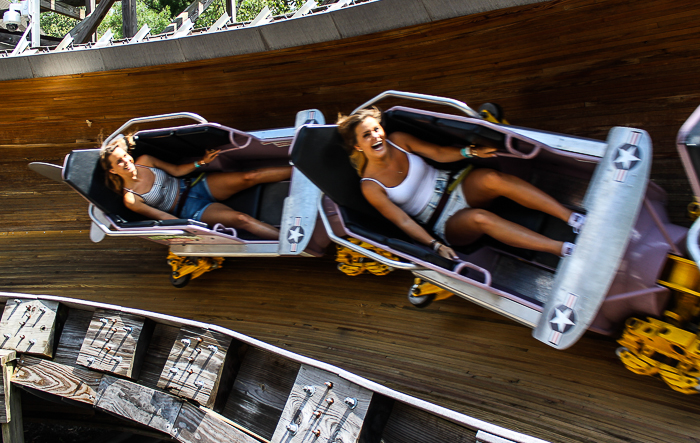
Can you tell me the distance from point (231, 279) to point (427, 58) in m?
2.12

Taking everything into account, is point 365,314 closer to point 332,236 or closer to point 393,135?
point 332,236

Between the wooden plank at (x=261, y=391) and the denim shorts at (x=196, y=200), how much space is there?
1.04 meters

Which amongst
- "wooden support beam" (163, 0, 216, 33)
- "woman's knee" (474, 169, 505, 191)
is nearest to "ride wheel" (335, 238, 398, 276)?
"woman's knee" (474, 169, 505, 191)

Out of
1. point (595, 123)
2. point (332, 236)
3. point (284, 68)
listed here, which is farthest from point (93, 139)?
point (595, 123)

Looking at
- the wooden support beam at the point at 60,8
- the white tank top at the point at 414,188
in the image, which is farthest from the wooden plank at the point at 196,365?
the wooden support beam at the point at 60,8

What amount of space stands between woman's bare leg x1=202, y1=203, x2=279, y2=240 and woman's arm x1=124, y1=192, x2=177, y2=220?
0.94ft

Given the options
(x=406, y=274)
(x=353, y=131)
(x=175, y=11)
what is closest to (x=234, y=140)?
(x=353, y=131)

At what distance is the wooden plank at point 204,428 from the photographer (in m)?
2.60

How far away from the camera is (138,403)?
304cm

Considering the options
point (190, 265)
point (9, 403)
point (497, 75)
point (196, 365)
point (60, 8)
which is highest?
point (60, 8)

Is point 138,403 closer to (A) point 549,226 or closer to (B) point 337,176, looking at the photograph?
(B) point 337,176

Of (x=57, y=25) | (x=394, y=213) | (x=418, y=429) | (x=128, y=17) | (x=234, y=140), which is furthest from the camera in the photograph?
(x=57, y=25)

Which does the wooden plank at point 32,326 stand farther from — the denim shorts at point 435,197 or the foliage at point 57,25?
the foliage at point 57,25

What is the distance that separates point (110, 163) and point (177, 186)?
465mm
